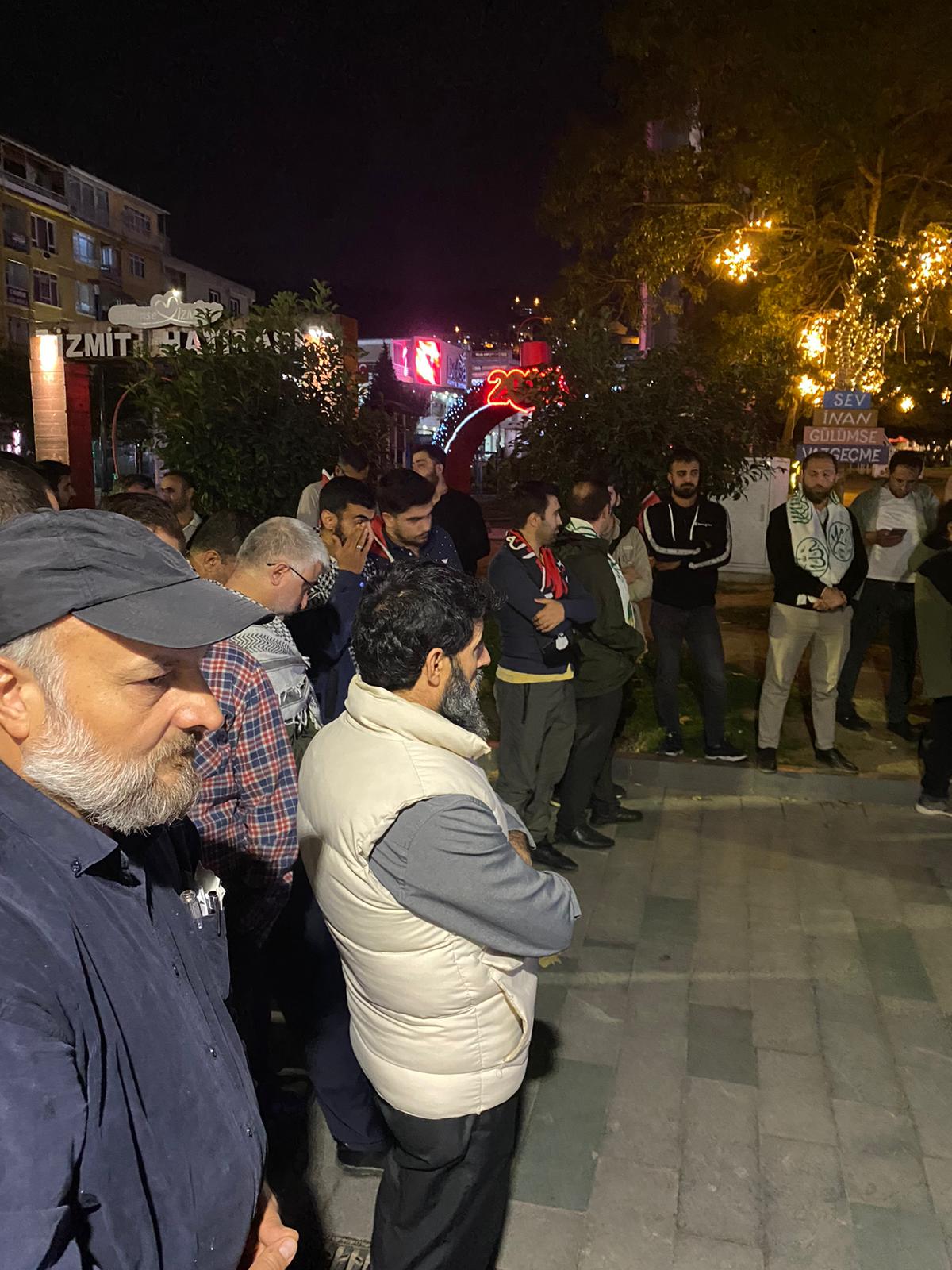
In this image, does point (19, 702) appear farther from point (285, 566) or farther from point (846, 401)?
point (846, 401)

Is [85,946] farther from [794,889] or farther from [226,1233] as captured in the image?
[794,889]

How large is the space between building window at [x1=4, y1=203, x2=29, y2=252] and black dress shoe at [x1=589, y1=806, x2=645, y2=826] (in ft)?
180

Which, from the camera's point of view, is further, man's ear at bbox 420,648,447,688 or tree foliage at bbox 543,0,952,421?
tree foliage at bbox 543,0,952,421

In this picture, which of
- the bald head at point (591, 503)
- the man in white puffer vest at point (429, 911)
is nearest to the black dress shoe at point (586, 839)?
the bald head at point (591, 503)

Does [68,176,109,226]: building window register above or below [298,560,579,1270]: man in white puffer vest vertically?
above

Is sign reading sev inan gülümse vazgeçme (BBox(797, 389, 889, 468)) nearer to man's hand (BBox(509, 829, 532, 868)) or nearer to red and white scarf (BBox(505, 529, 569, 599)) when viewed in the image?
red and white scarf (BBox(505, 529, 569, 599))

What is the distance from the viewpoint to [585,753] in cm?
521

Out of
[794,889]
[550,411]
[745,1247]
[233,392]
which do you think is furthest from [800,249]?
[745,1247]

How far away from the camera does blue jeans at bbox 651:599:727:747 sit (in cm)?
627

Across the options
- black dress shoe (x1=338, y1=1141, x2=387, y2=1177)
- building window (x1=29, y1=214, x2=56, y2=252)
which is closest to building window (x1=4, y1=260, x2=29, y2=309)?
building window (x1=29, y1=214, x2=56, y2=252)

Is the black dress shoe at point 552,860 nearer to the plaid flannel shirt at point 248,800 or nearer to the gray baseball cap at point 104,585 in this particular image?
the plaid flannel shirt at point 248,800

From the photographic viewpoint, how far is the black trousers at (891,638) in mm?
7070

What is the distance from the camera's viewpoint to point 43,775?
1.17m

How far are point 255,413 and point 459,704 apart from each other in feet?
20.3
